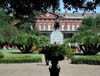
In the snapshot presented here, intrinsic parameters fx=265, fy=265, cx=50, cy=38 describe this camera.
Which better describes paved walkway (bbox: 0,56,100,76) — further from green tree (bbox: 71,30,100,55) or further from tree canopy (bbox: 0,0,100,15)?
green tree (bbox: 71,30,100,55)

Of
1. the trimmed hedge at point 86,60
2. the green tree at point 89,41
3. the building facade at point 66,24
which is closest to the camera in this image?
the trimmed hedge at point 86,60

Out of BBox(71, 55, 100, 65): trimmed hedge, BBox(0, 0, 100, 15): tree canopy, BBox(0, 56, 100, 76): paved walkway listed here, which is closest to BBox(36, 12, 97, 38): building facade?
BBox(71, 55, 100, 65): trimmed hedge

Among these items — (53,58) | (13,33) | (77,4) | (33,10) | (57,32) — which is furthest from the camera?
(13,33)

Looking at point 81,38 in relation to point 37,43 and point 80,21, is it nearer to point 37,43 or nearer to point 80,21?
point 37,43

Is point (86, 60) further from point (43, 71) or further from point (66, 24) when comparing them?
point (66, 24)

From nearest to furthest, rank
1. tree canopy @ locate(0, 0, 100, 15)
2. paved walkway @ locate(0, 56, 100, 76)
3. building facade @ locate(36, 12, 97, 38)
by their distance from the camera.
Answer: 1. tree canopy @ locate(0, 0, 100, 15)
2. paved walkway @ locate(0, 56, 100, 76)
3. building facade @ locate(36, 12, 97, 38)

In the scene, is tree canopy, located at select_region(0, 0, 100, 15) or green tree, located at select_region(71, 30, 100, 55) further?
green tree, located at select_region(71, 30, 100, 55)

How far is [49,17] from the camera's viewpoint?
89562mm

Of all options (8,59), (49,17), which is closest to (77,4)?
(8,59)

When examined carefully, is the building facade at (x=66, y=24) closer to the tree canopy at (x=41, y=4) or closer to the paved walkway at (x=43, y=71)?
the paved walkway at (x=43, y=71)

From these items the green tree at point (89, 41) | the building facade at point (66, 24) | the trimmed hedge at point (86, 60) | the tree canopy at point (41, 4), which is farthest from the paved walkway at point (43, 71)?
the building facade at point (66, 24)

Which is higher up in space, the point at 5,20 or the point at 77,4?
the point at 77,4

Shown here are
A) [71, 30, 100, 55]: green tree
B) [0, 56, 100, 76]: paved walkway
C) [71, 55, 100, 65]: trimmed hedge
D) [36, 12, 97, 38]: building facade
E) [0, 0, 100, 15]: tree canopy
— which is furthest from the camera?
[36, 12, 97, 38]: building facade

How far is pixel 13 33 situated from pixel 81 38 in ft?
74.4
